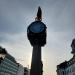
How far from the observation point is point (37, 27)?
19234mm

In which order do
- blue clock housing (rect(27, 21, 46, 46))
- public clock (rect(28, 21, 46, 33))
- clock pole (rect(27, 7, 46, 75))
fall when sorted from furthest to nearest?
public clock (rect(28, 21, 46, 33)) < blue clock housing (rect(27, 21, 46, 46)) < clock pole (rect(27, 7, 46, 75))

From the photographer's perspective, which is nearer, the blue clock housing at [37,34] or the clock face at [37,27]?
the blue clock housing at [37,34]

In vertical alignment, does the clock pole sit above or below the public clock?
below

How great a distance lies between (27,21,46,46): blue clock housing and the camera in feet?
61.3

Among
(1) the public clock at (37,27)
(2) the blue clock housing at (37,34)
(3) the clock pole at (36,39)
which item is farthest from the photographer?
(1) the public clock at (37,27)

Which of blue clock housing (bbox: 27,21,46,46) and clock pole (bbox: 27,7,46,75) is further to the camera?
blue clock housing (bbox: 27,21,46,46)

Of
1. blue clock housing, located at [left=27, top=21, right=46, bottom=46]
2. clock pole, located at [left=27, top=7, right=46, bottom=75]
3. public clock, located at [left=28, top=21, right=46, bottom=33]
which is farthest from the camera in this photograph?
public clock, located at [left=28, top=21, right=46, bottom=33]

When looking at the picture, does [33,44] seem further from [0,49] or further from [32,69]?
[0,49]

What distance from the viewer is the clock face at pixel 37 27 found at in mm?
18878

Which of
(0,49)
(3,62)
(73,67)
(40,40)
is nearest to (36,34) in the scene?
(40,40)

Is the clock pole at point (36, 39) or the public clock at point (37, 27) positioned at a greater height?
the public clock at point (37, 27)

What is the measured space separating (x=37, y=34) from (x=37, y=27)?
102 centimetres

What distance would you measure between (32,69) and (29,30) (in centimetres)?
441

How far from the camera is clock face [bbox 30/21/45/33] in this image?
18.9m
